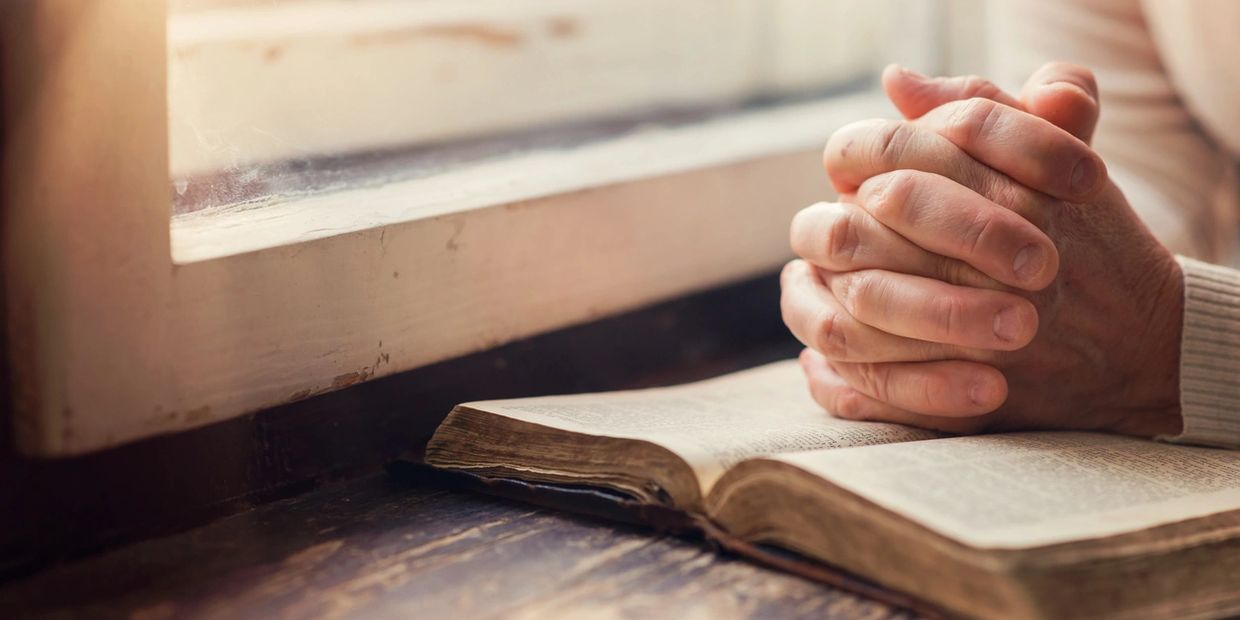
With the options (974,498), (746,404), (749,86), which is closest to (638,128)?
(749,86)

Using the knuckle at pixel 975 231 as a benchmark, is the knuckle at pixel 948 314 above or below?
below

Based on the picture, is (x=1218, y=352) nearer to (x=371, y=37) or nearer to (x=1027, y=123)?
(x=1027, y=123)

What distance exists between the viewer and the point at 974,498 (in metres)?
0.54

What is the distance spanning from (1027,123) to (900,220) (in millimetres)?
95

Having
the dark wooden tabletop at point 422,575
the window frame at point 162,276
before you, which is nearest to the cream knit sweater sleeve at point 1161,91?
the window frame at point 162,276

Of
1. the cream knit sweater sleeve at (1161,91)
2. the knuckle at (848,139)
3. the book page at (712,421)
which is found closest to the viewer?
the book page at (712,421)

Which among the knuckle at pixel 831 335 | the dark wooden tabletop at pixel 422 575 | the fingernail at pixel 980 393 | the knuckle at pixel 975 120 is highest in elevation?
the knuckle at pixel 975 120

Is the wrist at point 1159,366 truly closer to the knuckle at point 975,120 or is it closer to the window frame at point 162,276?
the knuckle at point 975,120

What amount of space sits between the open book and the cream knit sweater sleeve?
1.99ft

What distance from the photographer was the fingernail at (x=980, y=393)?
0.68 metres

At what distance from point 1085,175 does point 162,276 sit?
55cm

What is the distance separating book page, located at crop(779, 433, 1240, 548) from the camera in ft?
1.66

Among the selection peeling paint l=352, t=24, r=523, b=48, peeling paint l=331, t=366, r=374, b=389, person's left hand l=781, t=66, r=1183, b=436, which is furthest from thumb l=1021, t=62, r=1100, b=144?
peeling paint l=352, t=24, r=523, b=48

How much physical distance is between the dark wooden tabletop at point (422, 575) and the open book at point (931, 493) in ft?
0.09
